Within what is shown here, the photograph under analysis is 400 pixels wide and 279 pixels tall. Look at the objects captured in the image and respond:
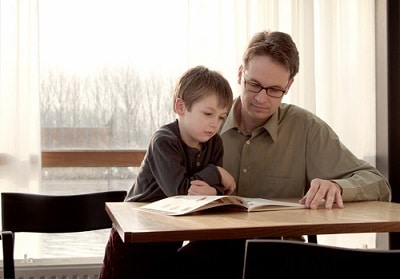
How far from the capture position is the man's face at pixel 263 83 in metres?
2.03

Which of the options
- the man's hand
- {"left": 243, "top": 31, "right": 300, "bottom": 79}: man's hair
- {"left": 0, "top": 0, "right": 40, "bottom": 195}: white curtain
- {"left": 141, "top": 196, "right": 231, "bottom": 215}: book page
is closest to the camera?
{"left": 141, "top": 196, "right": 231, "bottom": 215}: book page

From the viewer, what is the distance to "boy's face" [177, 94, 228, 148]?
1.86m

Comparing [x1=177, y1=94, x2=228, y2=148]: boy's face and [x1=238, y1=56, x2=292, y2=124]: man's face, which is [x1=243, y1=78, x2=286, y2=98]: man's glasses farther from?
[x1=177, y1=94, x2=228, y2=148]: boy's face

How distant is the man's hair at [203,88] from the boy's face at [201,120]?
0.01 metres

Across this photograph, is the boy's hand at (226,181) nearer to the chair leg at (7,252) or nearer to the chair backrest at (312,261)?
the chair leg at (7,252)

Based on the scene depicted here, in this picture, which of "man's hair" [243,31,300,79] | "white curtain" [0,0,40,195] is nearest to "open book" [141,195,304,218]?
"man's hair" [243,31,300,79]

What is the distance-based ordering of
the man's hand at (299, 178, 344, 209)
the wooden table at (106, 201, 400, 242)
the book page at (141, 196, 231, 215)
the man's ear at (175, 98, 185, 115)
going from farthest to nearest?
1. the man's ear at (175, 98, 185, 115)
2. the man's hand at (299, 178, 344, 209)
3. the book page at (141, 196, 231, 215)
4. the wooden table at (106, 201, 400, 242)

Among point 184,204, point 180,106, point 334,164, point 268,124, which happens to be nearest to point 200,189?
point 184,204

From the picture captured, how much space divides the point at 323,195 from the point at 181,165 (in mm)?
415

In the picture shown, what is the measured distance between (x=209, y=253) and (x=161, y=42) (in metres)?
1.27

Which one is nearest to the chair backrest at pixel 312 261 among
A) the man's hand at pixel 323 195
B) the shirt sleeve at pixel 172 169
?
the man's hand at pixel 323 195

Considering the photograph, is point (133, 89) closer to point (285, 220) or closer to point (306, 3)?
point (306, 3)

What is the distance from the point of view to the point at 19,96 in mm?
2662

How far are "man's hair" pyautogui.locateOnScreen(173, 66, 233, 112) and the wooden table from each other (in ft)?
1.43
